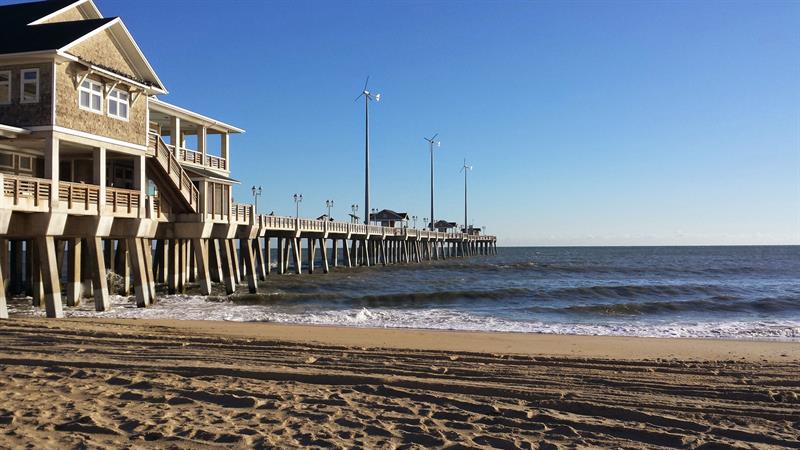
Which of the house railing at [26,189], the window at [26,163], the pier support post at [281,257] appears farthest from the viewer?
the pier support post at [281,257]

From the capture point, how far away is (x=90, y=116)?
56.0 ft

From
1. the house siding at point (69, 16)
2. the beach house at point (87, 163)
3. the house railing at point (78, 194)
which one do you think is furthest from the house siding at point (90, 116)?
the house siding at point (69, 16)

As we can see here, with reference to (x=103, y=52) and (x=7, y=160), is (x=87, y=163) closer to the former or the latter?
(x=7, y=160)

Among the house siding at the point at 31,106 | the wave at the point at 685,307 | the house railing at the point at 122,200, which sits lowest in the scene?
the wave at the point at 685,307

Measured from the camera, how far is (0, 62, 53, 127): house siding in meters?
15.9

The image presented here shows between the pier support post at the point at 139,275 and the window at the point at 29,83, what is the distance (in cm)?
461

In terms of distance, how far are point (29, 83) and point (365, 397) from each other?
13677 millimetres

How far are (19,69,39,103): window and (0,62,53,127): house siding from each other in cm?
8

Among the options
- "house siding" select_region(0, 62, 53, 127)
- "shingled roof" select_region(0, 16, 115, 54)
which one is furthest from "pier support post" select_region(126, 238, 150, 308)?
"shingled roof" select_region(0, 16, 115, 54)

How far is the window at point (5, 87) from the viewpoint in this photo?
53.0ft

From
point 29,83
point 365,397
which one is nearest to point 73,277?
point 29,83

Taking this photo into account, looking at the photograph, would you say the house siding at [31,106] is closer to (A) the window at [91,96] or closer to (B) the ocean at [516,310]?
(A) the window at [91,96]

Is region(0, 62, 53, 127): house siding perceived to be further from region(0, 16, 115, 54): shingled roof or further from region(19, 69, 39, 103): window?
region(0, 16, 115, 54): shingled roof

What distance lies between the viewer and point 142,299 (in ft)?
63.0
